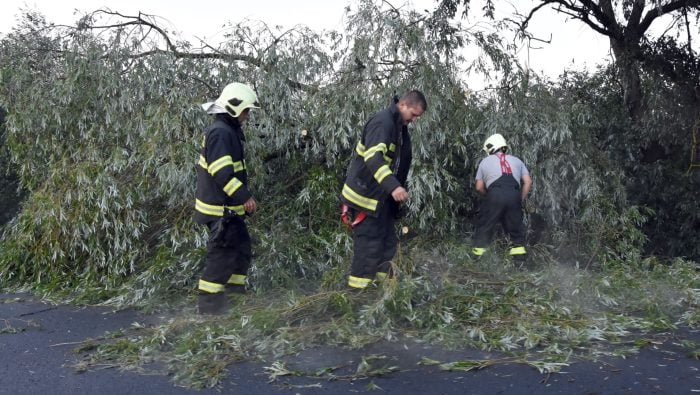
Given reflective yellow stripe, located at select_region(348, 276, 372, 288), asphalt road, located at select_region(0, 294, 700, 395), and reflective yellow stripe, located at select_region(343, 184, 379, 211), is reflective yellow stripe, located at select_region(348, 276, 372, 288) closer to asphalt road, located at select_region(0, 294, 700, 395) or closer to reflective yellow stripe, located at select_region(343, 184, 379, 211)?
reflective yellow stripe, located at select_region(343, 184, 379, 211)

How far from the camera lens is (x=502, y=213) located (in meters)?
6.68

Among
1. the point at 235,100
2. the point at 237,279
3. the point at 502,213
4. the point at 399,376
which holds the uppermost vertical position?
the point at 235,100

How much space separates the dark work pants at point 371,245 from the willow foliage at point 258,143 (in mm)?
983

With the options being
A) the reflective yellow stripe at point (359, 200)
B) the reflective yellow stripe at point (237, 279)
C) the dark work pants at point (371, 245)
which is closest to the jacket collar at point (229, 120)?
the reflective yellow stripe at point (359, 200)

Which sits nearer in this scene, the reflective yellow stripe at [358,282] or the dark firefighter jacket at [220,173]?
the dark firefighter jacket at [220,173]

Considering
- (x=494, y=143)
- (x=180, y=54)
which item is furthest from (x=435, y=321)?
(x=180, y=54)

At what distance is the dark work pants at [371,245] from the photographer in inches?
201

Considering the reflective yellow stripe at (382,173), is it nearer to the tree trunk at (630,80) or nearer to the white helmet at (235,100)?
the white helmet at (235,100)

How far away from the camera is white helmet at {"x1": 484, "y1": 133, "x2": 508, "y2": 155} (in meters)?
6.64

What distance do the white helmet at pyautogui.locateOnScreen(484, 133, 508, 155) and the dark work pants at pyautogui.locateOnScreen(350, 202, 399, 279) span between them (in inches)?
72.8

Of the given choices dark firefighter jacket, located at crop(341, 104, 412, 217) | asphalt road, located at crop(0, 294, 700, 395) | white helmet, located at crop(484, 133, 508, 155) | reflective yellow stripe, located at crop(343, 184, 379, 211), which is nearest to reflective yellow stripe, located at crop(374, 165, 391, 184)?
dark firefighter jacket, located at crop(341, 104, 412, 217)

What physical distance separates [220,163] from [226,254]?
2.30ft

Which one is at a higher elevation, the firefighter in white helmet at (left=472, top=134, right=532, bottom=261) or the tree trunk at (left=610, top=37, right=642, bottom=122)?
the tree trunk at (left=610, top=37, right=642, bottom=122)

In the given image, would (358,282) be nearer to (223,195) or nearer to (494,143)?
(223,195)
